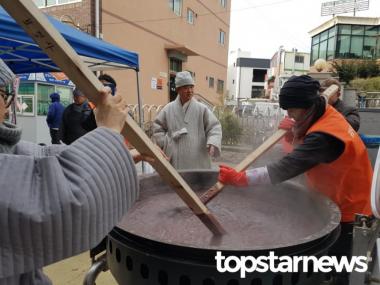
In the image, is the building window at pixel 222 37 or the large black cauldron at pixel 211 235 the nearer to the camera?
the large black cauldron at pixel 211 235

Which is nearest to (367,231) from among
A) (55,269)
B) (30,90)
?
(55,269)

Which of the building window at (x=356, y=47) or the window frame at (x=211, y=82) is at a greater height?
the building window at (x=356, y=47)

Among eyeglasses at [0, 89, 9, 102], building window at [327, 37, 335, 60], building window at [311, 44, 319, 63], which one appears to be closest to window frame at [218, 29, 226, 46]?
building window at [327, 37, 335, 60]

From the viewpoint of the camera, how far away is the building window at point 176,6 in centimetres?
1578

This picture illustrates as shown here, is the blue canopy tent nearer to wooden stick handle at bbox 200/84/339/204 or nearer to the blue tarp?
the blue tarp

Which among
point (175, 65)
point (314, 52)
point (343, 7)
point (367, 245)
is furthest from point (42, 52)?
point (343, 7)

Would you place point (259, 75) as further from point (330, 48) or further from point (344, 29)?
point (344, 29)

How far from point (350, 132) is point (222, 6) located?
23371 mm

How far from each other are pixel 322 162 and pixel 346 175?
0.20 metres

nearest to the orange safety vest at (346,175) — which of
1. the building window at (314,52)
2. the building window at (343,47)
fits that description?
the building window at (343,47)

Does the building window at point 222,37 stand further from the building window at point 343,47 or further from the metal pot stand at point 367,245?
the metal pot stand at point 367,245

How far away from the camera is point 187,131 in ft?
10.3

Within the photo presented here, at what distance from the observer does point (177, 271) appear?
47.0 inches

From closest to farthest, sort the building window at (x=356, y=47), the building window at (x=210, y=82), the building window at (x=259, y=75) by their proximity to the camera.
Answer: the building window at (x=210, y=82), the building window at (x=356, y=47), the building window at (x=259, y=75)
